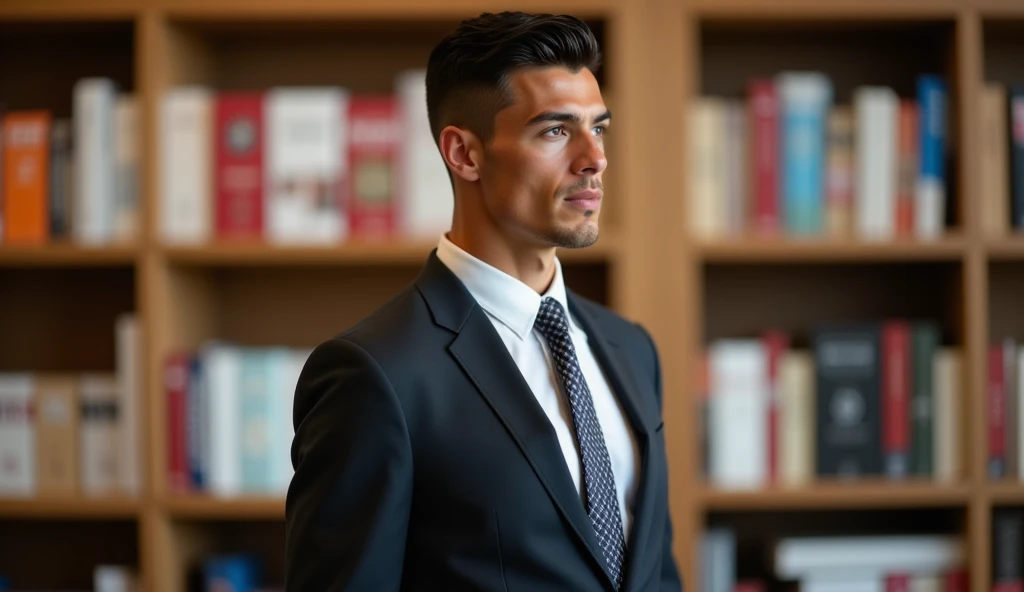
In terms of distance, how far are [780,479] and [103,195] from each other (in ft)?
5.14

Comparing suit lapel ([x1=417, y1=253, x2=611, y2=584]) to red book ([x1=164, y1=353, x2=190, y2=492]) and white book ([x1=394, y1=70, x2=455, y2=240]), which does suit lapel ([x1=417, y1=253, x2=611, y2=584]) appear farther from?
red book ([x1=164, y1=353, x2=190, y2=492])

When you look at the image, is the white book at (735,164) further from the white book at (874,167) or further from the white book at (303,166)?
the white book at (303,166)

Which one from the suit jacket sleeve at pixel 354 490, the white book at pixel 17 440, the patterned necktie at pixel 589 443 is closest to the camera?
the suit jacket sleeve at pixel 354 490

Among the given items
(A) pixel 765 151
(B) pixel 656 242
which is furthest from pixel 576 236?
(A) pixel 765 151

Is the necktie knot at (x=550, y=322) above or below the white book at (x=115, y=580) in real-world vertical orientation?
above

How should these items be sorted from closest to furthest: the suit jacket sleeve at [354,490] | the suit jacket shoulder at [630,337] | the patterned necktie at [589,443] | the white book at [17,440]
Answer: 1. the suit jacket sleeve at [354,490]
2. the patterned necktie at [589,443]
3. the suit jacket shoulder at [630,337]
4. the white book at [17,440]

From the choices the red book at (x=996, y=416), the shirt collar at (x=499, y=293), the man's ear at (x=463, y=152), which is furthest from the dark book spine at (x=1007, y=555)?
the man's ear at (x=463, y=152)

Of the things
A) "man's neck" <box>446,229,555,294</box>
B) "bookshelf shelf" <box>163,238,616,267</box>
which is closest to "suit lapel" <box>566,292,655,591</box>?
"man's neck" <box>446,229,555,294</box>

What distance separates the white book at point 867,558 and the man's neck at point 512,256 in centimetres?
126

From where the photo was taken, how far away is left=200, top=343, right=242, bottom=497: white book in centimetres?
207

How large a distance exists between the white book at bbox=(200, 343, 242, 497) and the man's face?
1.19 m

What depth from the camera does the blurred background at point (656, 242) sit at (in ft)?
6.72

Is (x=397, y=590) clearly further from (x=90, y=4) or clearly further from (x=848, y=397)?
(x=90, y=4)

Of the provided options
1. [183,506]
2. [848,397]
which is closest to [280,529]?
[183,506]
